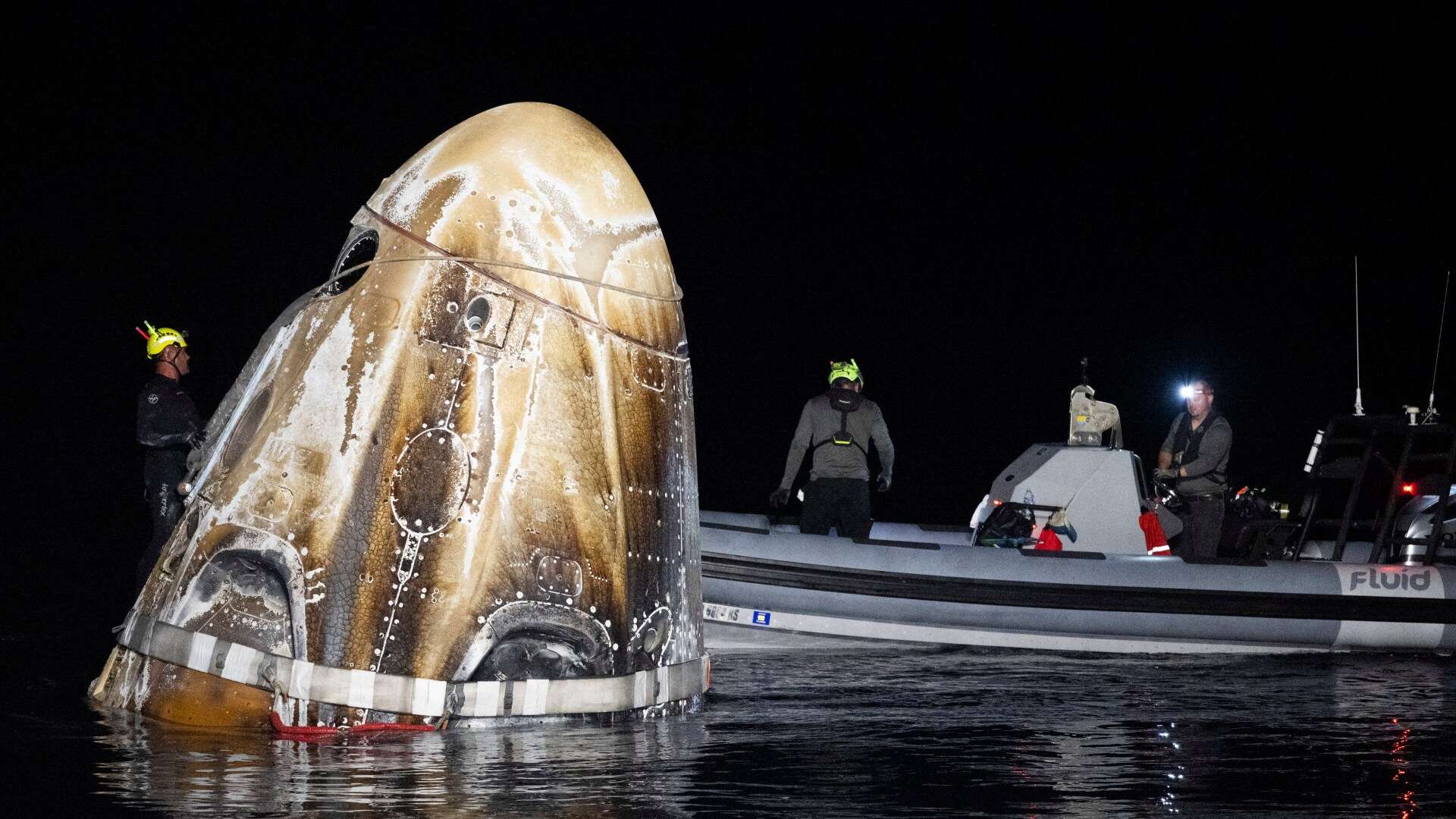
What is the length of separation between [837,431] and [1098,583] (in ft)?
5.53

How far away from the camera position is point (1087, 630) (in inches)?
364

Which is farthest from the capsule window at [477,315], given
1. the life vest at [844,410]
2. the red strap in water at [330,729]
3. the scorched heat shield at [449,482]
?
the life vest at [844,410]

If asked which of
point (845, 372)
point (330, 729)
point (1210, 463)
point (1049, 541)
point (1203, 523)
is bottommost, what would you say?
point (330, 729)

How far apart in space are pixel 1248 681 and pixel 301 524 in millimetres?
5212

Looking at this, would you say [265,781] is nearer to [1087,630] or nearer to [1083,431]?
[1087,630]

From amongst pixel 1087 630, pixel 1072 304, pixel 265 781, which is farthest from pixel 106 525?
pixel 1072 304

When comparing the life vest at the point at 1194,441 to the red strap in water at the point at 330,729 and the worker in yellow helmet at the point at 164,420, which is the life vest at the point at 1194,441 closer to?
the worker in yellow helmet at the point at 164,420

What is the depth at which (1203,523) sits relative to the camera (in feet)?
32.8

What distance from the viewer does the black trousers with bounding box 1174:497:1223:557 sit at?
9969 millimetres

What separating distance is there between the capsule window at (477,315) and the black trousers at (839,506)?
202 inches

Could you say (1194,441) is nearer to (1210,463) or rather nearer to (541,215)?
(1210,463)

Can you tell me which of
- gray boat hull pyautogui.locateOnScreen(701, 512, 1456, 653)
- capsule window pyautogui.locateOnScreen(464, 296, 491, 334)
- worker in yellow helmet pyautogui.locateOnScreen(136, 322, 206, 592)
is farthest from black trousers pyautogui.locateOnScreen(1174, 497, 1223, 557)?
capsule window pyautogui.locateOnScreen(464, 296, 491, 334)

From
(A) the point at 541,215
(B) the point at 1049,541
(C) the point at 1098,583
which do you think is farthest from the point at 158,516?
(B) the point at 1049,541

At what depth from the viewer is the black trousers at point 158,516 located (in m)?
6.30
